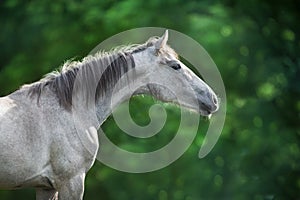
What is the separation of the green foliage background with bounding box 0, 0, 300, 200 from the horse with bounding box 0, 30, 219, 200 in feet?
15.8

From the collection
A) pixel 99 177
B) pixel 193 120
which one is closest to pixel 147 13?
pixel 193 120

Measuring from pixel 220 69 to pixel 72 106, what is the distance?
5.77 m

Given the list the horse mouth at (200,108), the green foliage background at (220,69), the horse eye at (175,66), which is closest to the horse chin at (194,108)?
the horse mouth at (200,108)

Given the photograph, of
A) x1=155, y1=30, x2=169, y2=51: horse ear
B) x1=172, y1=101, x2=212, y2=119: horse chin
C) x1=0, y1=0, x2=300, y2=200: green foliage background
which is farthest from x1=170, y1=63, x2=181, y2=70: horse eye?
x1=0, y1=0, x2=300, y2=200: green foliage background

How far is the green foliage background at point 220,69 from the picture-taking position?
426 inches

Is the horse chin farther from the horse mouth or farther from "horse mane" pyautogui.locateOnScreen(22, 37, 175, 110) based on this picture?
"horse mane" pyautogui.locateOnScreen(22, 37, 175, 110)

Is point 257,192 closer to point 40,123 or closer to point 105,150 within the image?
point 105,150

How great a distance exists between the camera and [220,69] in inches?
435

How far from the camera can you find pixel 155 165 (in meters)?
10.7

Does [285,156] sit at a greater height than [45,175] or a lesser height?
lesser

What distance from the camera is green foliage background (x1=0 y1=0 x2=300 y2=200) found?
10820 millimetres

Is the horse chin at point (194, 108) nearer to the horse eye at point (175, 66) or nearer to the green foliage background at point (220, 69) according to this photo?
the horse eye at point (175, 66)

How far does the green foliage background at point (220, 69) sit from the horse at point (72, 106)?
482 cm

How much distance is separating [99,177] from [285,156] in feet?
9.24
